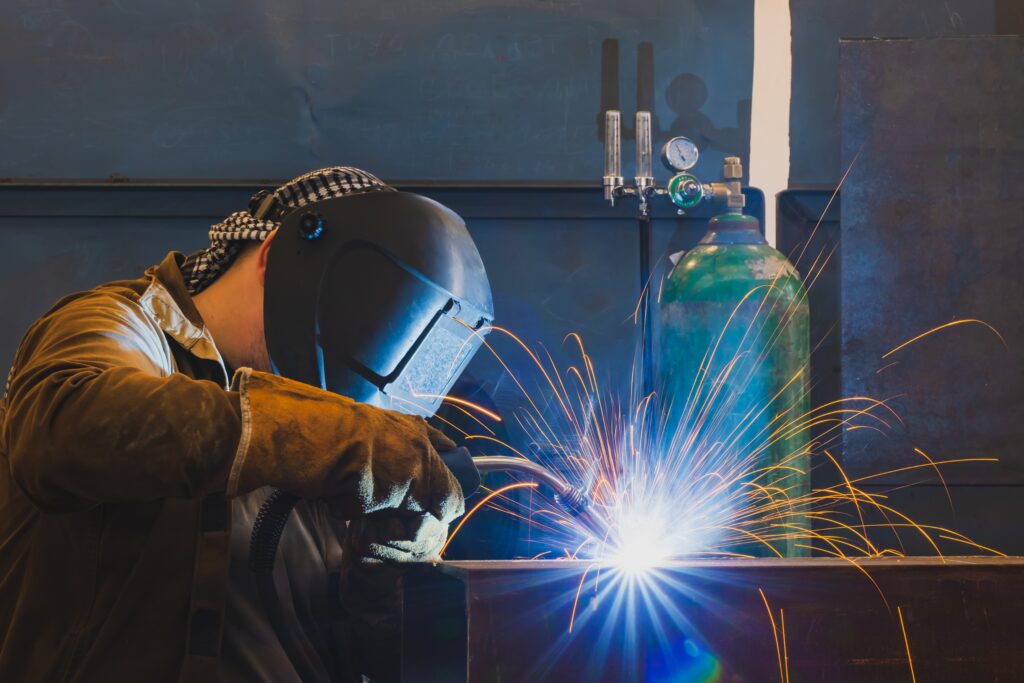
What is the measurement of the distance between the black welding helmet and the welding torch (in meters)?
0.22

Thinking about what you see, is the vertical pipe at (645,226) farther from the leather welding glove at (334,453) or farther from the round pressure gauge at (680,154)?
the leather welding glove at (334,453)

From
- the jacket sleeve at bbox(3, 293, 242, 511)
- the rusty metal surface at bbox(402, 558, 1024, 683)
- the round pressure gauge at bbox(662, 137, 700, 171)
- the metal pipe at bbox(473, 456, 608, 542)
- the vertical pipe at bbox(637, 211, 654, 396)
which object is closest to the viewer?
the jacket sleeve at bbox(3, 293, 242, 511)

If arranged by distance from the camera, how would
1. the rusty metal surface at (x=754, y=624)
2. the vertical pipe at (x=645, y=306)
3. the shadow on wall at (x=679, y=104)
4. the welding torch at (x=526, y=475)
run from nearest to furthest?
the rusty metal surface at (x=754, y=624) → the welding torch at (x=526, y=475) → the vertical pipe at (x=645, y=306) → the shadow on wall at (x=679, y=104)

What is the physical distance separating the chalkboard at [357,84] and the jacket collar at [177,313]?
130 centimetres

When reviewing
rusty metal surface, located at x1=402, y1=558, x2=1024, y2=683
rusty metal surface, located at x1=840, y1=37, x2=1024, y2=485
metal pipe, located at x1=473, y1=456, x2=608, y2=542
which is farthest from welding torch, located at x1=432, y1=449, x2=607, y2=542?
rusty metal surface, located at x1=840, y1=37, x2=1024, y2=485

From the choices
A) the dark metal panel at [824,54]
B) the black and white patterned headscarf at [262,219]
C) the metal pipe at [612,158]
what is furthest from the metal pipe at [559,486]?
the dark metal panel at [824,54]

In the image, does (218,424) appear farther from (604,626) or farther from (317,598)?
(317,598)

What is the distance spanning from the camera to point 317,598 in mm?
1728

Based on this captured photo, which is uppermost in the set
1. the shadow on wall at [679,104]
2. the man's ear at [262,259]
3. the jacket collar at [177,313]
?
the shadow on wall at [679,104]

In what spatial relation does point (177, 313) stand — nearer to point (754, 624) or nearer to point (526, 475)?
point (526, 475)

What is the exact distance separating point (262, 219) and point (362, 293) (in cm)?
30

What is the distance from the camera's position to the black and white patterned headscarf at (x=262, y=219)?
164cm

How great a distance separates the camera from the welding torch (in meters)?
1.29

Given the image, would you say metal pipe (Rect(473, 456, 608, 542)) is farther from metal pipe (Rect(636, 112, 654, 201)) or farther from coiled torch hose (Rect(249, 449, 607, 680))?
metal pipe (Rect(636, 112, 654, 201))
